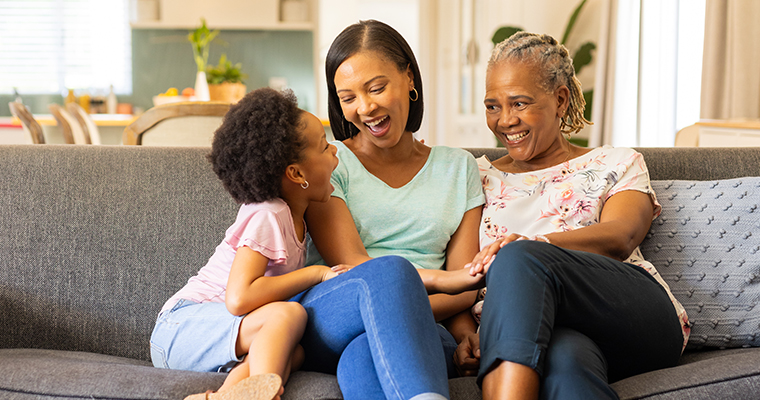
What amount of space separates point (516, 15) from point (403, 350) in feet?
14.5

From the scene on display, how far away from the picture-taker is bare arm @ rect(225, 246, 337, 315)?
1.08 m

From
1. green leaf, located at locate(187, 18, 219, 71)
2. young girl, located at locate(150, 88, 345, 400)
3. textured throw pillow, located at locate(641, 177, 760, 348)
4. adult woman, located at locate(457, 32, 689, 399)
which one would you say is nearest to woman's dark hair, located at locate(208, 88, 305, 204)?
young girl, located at locate(150, 88, 345, 400)

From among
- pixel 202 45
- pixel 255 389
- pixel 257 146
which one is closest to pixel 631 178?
pixel 257 146

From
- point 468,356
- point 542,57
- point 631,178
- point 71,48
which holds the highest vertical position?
point 71,48

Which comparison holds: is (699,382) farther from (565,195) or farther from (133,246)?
(133,246)

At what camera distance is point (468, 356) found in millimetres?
1187

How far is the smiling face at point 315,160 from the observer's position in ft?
4.08

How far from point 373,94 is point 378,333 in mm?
619

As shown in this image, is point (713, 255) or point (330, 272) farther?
point (713, 255)

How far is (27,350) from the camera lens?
52.9 inches

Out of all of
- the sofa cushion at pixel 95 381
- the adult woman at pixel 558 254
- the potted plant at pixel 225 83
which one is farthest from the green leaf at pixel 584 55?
the sofa cushion at pixel 95 381

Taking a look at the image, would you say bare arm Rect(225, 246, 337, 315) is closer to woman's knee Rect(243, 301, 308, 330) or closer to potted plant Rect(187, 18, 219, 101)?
woman's knee Rect(243, 301, 308, 330)

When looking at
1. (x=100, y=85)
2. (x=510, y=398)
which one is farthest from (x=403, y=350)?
(x=100, y=85)

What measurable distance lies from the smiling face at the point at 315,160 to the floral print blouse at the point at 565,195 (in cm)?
42
